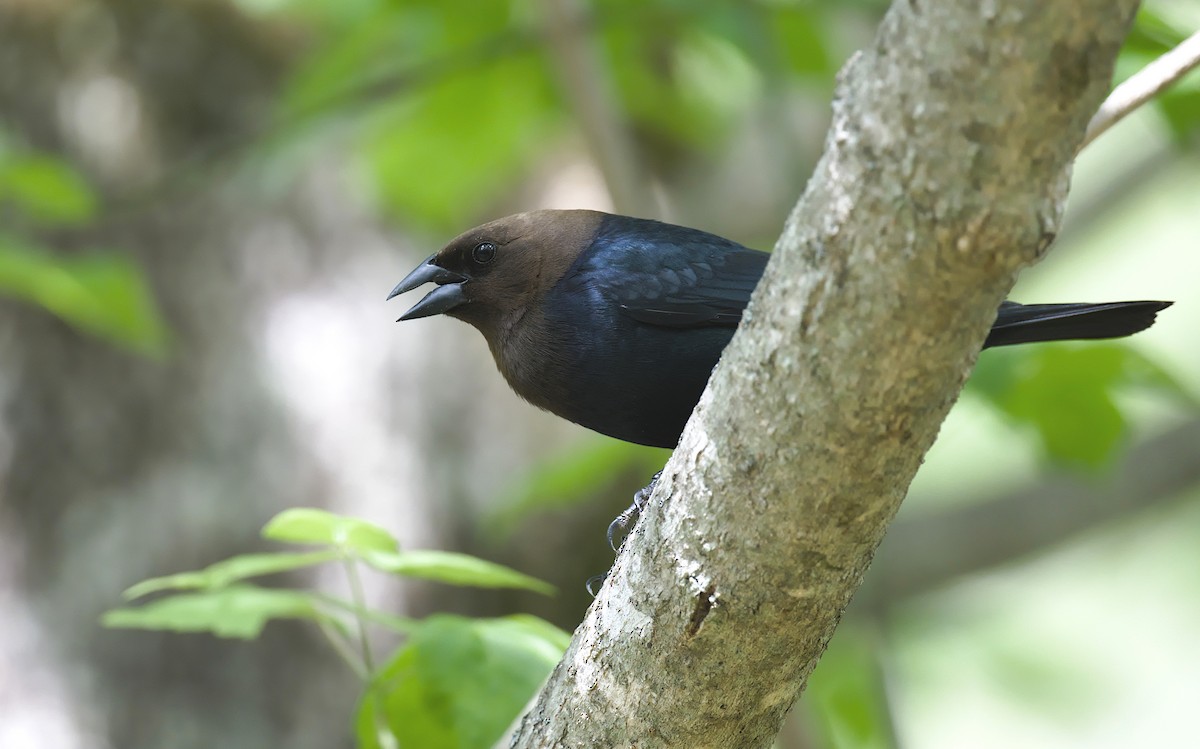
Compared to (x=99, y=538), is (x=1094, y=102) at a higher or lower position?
higher

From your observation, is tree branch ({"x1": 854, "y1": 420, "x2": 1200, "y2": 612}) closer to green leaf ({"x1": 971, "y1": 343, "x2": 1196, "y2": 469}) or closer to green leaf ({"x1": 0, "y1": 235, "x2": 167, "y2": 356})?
green leaf ({"x1": 971, "y1": 343, "x2": 1196, "y2": 469})

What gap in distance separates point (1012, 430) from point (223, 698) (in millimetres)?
3661

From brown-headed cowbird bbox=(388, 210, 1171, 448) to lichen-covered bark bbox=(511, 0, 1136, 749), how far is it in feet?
3.47

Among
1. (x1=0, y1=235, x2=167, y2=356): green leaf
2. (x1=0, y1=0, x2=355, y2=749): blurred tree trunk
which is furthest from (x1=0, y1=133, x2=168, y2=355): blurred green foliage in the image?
(x1=0, y1=0, x2=355, y2=749): blurred tree trunk

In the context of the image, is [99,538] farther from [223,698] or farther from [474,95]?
[474,95]

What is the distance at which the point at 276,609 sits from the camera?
2.54 m

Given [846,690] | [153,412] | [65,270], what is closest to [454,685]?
[65,270]

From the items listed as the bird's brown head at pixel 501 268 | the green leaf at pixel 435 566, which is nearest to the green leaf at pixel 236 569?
the green leaf at pixel 435 566

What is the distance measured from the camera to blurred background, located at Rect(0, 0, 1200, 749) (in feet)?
15.1

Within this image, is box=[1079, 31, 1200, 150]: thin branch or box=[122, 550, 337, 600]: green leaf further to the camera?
box=[122, 550, 337, 600]: green leaf

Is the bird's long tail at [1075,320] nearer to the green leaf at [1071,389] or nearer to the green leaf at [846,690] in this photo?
the green leaf at [1071,389]

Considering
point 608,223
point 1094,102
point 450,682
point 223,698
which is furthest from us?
point 223,698

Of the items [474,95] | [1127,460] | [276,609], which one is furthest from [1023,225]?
[1127,460]

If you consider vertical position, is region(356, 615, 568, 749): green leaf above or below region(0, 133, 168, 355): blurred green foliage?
below
